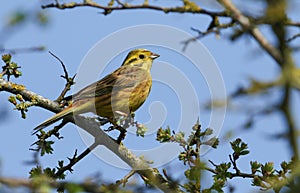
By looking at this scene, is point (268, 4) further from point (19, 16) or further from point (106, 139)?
point (106, 139)

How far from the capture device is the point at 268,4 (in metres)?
1.64

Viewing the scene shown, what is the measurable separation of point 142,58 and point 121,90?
2.51 ft

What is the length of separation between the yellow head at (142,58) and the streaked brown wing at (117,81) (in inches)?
3.4

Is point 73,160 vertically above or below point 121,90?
below

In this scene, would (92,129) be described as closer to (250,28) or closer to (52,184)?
(250,28)

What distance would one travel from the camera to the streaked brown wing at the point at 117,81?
6.49 meters

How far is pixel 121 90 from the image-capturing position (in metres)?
6.81

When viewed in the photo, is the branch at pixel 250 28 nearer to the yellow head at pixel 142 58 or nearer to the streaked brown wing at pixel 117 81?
the streaked brown wing at pixel 117 81

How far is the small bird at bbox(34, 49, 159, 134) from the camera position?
615 cm

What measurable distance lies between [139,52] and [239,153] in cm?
367

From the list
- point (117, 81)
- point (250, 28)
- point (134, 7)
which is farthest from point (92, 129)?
point (250, 28)

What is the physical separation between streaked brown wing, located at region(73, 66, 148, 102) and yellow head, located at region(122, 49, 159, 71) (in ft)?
0.28

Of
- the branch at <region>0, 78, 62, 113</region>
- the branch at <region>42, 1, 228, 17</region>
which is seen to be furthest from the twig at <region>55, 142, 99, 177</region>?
the branch at <region>42, 1, 228, 17</region>

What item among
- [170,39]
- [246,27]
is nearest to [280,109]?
[246,27]
